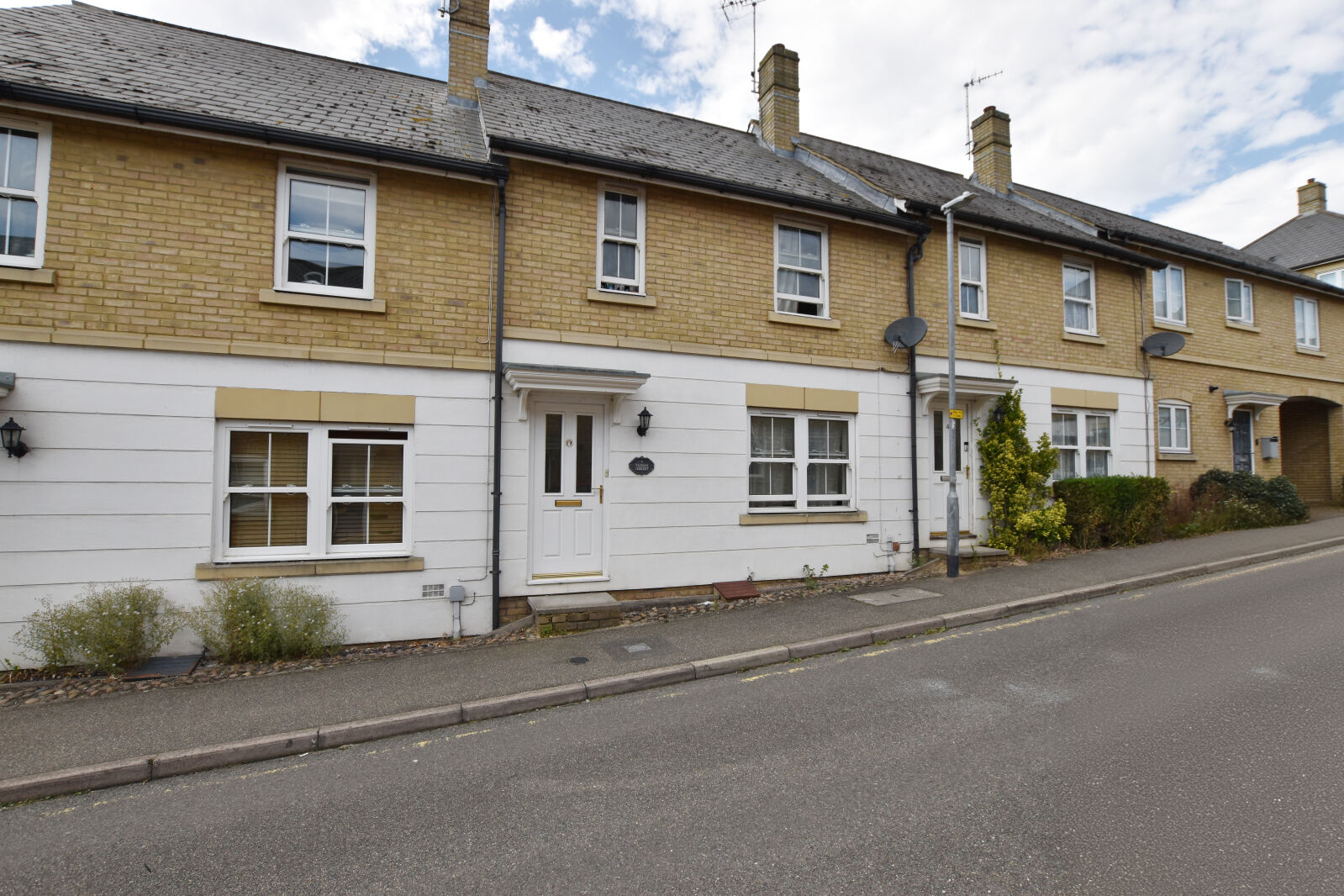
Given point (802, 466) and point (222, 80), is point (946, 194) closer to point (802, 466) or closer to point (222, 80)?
point (802, 466)

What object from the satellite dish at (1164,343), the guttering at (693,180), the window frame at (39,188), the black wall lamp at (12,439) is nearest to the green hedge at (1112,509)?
the satellite dish at (1164,343)

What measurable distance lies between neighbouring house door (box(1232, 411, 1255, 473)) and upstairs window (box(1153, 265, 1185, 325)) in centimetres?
287

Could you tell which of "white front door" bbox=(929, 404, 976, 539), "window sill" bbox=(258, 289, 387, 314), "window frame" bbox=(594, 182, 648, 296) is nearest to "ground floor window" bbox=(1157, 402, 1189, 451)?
"white front door" bbox=(929, 404, 976, 539)

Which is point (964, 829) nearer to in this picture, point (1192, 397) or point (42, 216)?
point (42, 216)

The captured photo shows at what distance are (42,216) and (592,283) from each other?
5.37 m

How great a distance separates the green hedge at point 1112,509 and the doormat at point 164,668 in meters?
11.8

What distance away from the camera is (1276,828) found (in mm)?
3082

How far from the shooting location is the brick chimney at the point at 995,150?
14805 mm

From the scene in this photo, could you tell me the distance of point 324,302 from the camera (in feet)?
23.1

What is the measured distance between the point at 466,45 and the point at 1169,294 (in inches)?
552

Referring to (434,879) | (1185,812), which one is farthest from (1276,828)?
(434,879)

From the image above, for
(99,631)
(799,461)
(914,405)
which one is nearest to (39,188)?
(99,631)

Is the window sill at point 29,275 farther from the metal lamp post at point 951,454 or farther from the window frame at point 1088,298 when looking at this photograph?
the window frame at point 1088,298

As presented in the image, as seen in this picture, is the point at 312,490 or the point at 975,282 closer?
the point at 312,490
